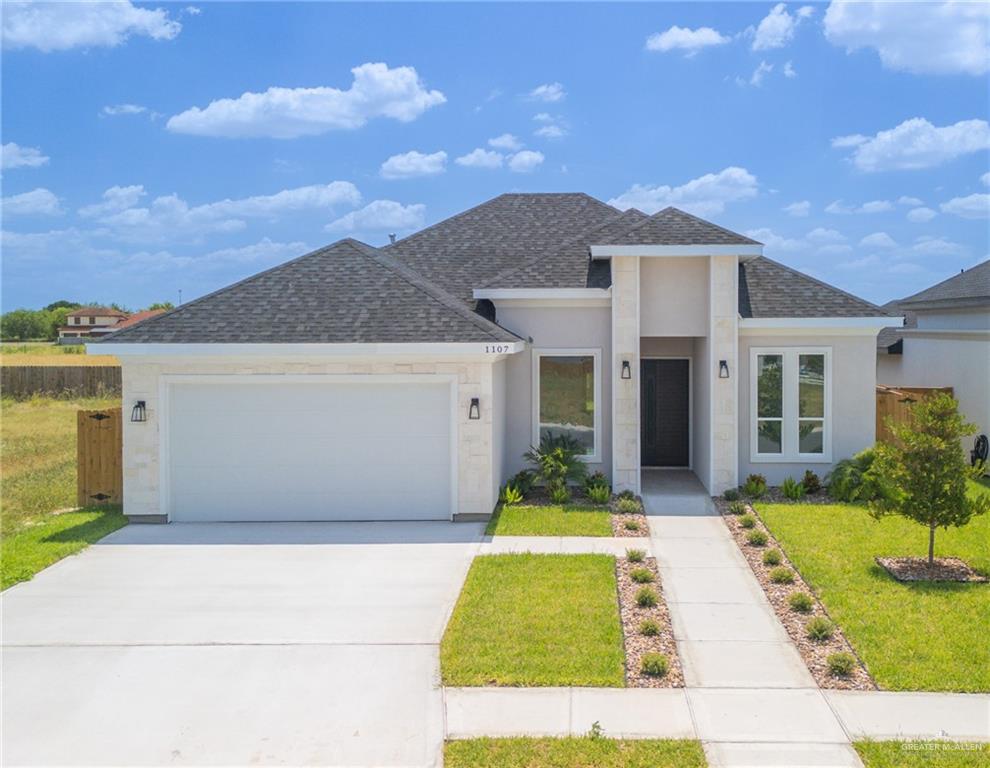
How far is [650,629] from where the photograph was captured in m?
7.99

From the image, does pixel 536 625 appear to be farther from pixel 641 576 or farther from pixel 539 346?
pixel 539 346

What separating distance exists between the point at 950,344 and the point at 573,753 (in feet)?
56.8

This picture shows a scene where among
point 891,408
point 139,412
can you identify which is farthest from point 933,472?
point 139,412

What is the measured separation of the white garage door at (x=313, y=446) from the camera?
12836 millimetres

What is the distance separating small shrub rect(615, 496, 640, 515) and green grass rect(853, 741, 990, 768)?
24.8 ft

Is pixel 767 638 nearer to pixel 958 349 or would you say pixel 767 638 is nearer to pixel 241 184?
pixel 958 349

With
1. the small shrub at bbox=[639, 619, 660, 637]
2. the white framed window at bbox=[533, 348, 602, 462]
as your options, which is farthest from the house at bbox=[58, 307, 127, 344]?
the small shrub at bbox=[639, 619, 660, 637]

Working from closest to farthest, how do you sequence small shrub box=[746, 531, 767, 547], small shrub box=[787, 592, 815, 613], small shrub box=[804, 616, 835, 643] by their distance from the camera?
small shrub box=[804, 616, 835, 643]
small shrub box=[787, 592, 815, 613]
small shrub box=[746, 531, 767, 547]

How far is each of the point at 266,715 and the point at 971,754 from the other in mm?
5127

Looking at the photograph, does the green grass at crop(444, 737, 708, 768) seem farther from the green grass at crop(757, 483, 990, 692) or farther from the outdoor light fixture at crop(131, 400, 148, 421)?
the outdoor light fixture at crop(131, 400, 148, 421)

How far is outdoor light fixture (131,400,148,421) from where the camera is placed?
1274 centimetres

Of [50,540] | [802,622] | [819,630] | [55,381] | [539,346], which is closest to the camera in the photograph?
[819,630]

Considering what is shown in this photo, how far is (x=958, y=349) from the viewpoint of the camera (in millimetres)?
18953

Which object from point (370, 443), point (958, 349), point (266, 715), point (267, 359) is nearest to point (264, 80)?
point (267, 359)
